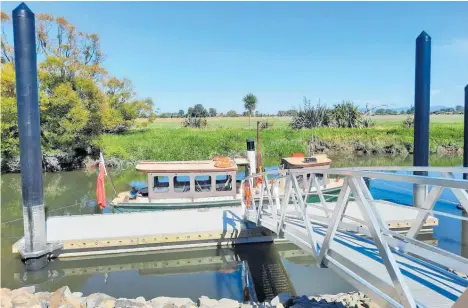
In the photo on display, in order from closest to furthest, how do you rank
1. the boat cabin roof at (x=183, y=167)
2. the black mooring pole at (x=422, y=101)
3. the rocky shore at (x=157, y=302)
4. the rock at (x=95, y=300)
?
the rocky shore at (x=157, y=302), the rock at (x=95, y=300), the black mooring pole at (x=422, y=101), the boat cabin roof at (x=183, y=167)

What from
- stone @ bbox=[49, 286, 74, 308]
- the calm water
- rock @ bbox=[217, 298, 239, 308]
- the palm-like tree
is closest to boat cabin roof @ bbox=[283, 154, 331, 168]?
the calm water

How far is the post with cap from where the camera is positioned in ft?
26.1

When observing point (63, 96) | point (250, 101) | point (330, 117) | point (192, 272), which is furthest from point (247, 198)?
point (250, 101)

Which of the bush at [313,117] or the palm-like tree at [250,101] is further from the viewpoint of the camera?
the palm-like tree at [250,101]

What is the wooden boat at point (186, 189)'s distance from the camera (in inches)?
469

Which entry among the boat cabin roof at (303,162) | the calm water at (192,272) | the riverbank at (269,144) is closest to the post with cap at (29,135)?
the calm water at (192,272)

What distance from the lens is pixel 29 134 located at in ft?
26.5

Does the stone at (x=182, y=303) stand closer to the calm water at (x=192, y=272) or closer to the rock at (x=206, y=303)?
the rock at (x=206, y=303)

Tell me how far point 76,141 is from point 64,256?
1819 centimetres

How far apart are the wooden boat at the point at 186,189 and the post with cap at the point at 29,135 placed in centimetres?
373

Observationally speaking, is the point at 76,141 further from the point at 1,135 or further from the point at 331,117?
the point at 331,117

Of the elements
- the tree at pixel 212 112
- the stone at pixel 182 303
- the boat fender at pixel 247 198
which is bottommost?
the stone at pixel 182 303

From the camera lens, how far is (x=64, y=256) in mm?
9008

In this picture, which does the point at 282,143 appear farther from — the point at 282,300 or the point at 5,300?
the point at 5,300
